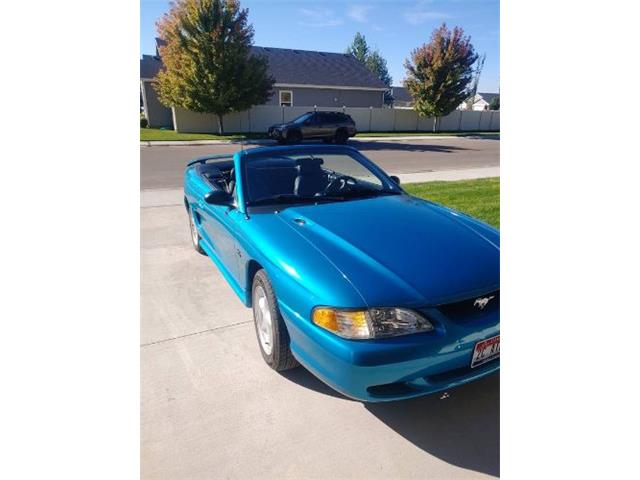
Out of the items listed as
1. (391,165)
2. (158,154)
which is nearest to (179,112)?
(158,154)

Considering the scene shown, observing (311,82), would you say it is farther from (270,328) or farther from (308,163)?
(270,328)

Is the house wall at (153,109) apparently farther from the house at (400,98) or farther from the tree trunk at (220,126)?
the house at (400,98)

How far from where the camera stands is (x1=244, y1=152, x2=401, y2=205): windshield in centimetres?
319

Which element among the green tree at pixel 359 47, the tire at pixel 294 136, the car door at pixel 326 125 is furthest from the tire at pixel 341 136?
the green tree at pixel 359 47

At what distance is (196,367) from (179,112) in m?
21.6

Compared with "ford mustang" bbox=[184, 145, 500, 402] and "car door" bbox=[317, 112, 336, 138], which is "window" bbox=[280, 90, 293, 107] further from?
"ford mustang" bbox=[184, 145, 500, 402]

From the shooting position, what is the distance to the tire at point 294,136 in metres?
19.5

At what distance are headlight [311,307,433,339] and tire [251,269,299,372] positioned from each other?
53cm

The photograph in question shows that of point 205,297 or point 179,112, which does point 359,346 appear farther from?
point 179,112

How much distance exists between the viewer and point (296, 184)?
133 inches

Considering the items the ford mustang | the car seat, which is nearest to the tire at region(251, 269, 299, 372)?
the ford mustang

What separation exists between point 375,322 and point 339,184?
6.45 feet

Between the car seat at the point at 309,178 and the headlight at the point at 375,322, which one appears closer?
the headlight at the point at 375,322

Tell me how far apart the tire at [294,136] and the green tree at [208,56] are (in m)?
3.15
